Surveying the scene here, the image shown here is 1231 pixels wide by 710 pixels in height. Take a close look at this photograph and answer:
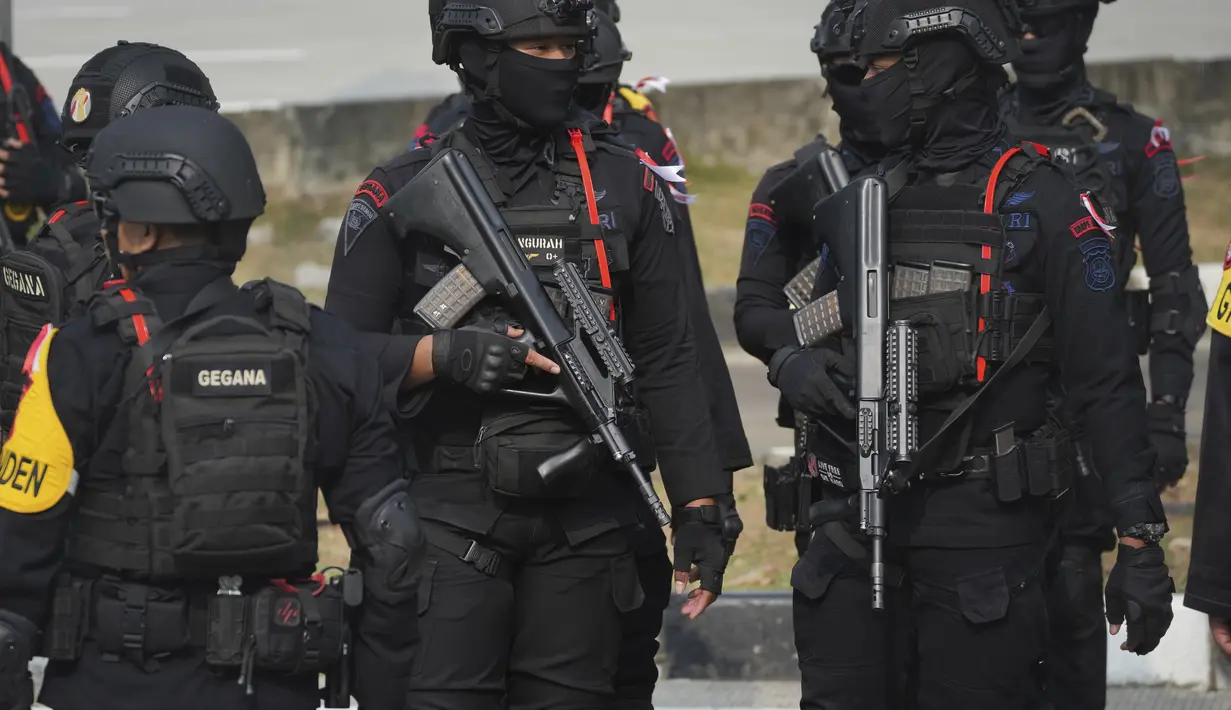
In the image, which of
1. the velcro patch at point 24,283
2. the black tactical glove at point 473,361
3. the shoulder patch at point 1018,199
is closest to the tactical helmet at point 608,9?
the velcro patch at point 24,283

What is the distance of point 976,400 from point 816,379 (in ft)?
1.44

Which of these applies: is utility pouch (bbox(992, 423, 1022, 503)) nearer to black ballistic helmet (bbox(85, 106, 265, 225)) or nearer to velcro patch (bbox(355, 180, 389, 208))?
velcro patch (bbox(355, 180, 389, 208))

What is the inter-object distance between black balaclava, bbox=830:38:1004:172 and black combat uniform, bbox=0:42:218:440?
1.90 meters

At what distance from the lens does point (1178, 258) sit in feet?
23.6

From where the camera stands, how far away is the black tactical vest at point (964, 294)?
5137 millimetres

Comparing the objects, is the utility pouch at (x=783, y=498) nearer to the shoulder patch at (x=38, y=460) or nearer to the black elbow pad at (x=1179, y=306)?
the black elbow pad at (x=1179, y=306)

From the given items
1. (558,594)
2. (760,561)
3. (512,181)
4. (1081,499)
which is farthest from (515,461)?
(760,561)

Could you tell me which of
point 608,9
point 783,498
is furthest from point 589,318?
point 608,9

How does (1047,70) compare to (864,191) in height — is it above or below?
above

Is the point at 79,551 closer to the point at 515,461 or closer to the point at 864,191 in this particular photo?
the point at 515,461

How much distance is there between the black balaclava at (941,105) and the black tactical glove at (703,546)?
3.53 ft

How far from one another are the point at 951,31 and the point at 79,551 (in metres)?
2.59

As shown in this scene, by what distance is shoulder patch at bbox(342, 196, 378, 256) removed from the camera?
508 centimetres

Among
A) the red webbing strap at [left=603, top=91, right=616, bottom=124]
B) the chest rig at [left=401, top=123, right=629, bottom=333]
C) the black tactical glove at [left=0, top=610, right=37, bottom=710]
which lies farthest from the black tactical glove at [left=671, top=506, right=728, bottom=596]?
the red webbing strap at [left=603, top=91, right=616, bottom=124]
